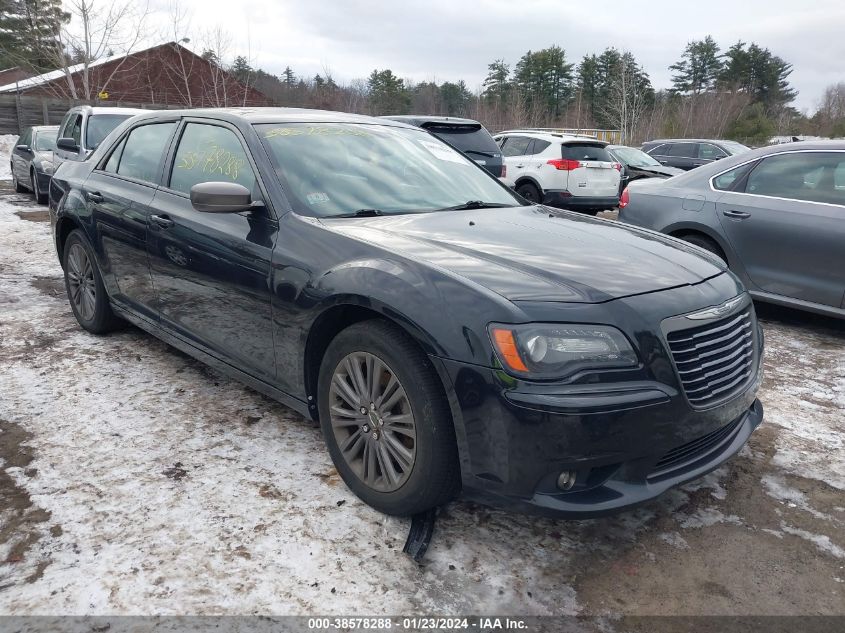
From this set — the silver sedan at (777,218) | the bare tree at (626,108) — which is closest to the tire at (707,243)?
the silver sedan at (777,218)

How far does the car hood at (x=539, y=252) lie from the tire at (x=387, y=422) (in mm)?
378

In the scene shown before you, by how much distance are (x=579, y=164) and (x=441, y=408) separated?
34.4 ft

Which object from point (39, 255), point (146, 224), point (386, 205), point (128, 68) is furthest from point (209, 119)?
point (128, 68)

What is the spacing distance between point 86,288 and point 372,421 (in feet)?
10.4

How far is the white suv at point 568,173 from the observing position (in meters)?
12.0

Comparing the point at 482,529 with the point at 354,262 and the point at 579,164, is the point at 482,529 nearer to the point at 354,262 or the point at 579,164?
the point at 354,262

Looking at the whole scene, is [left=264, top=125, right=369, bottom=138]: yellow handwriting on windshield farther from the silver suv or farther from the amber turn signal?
the silver suv

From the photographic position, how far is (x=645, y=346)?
2.31 metres

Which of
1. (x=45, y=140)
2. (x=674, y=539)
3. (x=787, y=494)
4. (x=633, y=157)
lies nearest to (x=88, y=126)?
(x=45, y=140)

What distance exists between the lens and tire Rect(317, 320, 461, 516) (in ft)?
7.86

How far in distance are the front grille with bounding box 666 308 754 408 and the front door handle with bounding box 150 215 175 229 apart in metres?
2.68

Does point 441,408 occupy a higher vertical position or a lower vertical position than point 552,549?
higher

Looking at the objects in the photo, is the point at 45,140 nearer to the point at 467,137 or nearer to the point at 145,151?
the point at 467,137

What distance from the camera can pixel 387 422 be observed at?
2.59 m
